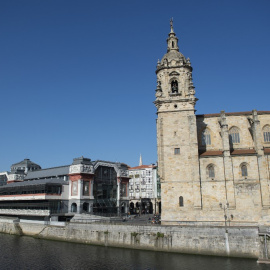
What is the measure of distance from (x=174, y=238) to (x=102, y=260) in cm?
1046

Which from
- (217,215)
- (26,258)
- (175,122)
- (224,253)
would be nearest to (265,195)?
(217,215)

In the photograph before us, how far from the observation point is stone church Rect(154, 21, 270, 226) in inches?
1763

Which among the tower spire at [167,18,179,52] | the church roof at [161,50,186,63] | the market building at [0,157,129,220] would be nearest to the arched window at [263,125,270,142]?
the church roof at [161,50,186,63]

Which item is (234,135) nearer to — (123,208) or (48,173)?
(123,208)

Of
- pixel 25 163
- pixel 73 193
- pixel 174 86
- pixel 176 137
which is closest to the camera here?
pixel 176 137

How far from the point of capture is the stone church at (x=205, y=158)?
4478 cm

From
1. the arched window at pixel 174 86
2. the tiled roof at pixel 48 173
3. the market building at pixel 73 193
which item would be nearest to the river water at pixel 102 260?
the market building at pixel 73 193

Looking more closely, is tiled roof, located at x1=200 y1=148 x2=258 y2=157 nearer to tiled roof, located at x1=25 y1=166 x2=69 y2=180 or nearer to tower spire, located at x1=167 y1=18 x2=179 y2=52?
tower spire, located at x1=167 y1=18 x2=179 y2=52

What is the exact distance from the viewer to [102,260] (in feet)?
121

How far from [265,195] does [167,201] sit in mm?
15130

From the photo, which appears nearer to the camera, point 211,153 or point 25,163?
point 211,153

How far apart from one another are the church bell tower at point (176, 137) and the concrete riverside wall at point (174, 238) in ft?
17.0

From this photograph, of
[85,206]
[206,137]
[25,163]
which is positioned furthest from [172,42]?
[25,163]

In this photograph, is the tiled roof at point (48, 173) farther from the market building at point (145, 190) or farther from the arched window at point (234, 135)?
the arched window at point (234, 135)
